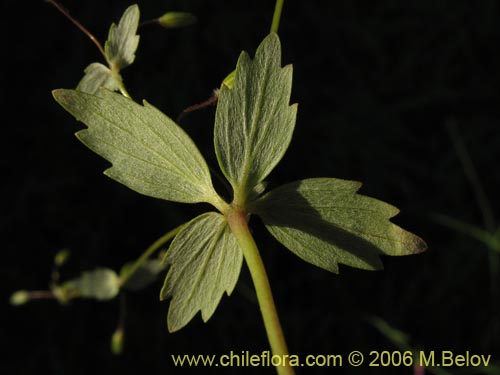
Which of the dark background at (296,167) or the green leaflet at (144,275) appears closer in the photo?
the green leaflet at (144,275)

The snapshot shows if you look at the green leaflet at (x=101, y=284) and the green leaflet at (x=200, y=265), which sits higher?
the green leaflet at (x=200, y=265)

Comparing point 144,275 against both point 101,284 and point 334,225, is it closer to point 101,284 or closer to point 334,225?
point 101,284

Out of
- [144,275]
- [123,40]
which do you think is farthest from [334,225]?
[144,275]

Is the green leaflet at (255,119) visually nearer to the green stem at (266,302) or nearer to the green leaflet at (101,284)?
the green stem at (266,302)

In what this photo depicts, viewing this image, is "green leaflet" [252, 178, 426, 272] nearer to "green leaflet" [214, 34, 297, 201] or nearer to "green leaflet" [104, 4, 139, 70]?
"green leaflet" [214, 34, 297, 201]

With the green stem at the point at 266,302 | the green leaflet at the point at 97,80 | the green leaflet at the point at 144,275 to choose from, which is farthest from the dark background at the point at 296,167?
the green stem at the point at 266,302

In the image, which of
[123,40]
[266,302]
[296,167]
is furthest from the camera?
[296,167]
